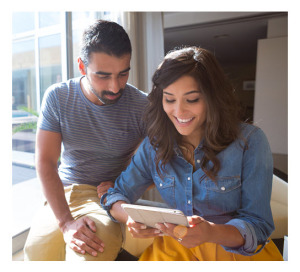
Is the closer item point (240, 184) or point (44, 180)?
point (240, 184)

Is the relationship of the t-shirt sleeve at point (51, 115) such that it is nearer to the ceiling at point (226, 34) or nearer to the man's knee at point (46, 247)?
the man's knee at point (46, 247)

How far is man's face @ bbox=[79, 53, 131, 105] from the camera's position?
901mm

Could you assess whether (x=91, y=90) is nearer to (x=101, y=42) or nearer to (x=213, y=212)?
(x=101, y=42)

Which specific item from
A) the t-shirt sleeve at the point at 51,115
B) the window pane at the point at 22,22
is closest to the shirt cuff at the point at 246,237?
the t-shirt sleeve at the point at 51,115

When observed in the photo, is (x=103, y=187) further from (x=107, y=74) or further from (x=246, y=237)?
(x=246, y=237)

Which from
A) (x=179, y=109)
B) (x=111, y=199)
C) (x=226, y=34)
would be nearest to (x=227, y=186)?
(x=179, y=109)

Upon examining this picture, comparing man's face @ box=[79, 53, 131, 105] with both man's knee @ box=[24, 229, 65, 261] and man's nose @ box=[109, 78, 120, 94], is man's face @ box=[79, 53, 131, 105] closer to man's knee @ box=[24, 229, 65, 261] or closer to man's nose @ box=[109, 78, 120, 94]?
man's nose @ box=[109, 78, 120, 94]

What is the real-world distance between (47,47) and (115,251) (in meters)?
1.15

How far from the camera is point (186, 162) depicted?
0.92m

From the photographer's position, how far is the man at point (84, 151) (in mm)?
939

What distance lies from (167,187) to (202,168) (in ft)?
0.47

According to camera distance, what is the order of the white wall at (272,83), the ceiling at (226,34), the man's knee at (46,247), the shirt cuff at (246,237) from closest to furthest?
1. the shirt cuff at (246,237)
2. the man's knee at (46,247)
3. the white wall at (272,83)
4. the ceiling at (226,34)

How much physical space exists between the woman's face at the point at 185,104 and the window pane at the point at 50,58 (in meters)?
0.92

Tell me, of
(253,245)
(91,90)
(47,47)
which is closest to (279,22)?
(47,47)
